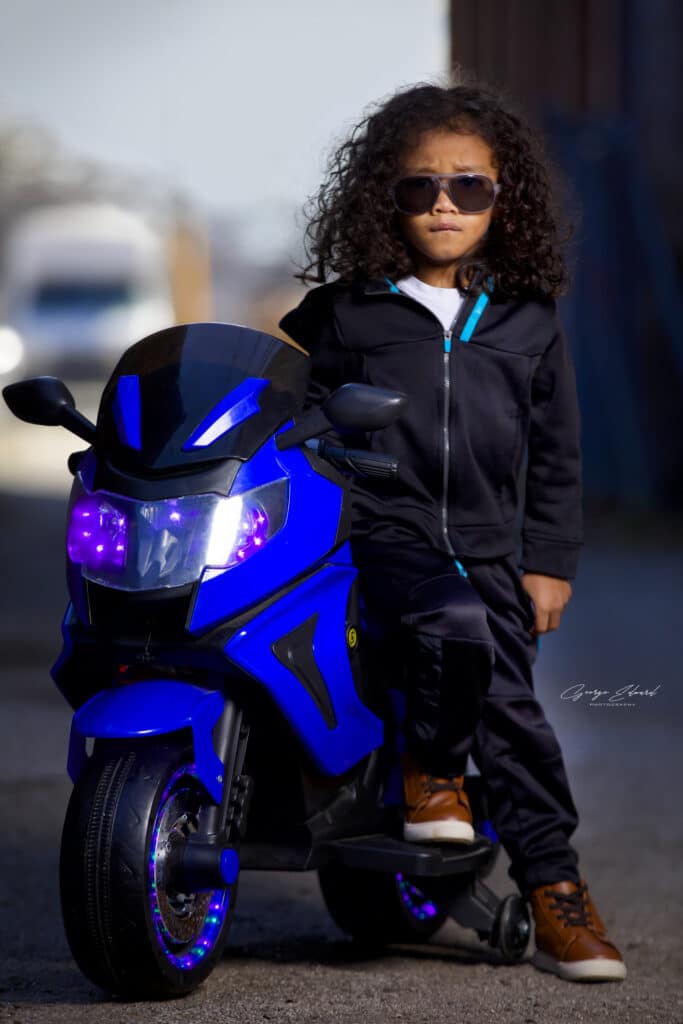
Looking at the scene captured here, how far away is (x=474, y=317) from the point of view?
11.9ft

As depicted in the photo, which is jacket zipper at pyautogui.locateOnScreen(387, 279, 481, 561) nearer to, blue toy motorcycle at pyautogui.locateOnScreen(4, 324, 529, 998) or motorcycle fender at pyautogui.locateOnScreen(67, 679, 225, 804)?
blue toy motorcycle at pyautogui.locateOnScreen(4, 324, 529, 998)

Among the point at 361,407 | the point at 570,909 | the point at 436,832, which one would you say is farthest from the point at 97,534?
the point at 570,909

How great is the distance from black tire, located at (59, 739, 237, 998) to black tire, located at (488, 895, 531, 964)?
86 cm

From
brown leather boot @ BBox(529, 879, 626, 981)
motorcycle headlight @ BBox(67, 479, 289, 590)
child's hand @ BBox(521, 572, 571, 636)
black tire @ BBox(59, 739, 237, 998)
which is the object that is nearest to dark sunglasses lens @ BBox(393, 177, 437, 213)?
child's hand @ BBox(521, 572, 571, 636)

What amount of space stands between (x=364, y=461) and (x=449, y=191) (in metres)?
0.76

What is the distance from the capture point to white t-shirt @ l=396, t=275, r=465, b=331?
364cm

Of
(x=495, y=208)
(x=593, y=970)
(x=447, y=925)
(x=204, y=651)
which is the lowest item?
(x=447, y=925)

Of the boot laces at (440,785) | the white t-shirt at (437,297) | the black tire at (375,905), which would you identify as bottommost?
the black tire at (375,905)

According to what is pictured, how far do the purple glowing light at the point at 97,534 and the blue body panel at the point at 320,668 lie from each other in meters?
0.25

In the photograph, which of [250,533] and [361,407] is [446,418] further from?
[250,533]

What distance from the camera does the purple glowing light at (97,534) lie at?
9.95 ft

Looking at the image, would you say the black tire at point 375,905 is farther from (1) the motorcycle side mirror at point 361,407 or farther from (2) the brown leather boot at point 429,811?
(1) the motorcycle side mirror at point 361,407

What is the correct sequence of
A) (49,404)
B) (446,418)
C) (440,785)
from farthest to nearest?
(446,418) → (440,785) → (49,404)
